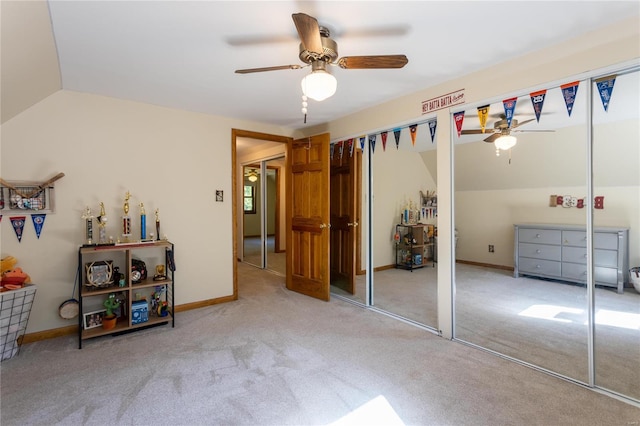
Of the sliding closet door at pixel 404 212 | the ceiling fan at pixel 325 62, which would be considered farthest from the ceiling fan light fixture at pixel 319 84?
the sliding closet door at pixel 404 212

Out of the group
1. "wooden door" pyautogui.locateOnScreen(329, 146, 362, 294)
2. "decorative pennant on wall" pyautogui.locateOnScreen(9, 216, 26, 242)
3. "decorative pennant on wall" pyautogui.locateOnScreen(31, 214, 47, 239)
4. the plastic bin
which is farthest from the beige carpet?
"decorative pennant on wall" pyautogui.locateOnScreen(9, 216, 26, 242)

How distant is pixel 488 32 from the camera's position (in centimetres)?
201

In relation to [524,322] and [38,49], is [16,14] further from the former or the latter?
[524,322]

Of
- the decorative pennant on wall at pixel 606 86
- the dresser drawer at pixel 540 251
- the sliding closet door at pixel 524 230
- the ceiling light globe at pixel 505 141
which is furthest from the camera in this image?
the dresser drawer at pixel 540 251

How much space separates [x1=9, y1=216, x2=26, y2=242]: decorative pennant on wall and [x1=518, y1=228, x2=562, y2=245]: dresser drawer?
6.28 metres

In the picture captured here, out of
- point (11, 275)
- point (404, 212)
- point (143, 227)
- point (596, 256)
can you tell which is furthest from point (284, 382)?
point (596, 256)

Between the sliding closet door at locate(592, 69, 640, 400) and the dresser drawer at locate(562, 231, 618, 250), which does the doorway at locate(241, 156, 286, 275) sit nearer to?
the sliding closet door at locate(592, 69, 640, 400)

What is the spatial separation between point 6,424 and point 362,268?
428 cm

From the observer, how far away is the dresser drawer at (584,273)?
13.5 ft

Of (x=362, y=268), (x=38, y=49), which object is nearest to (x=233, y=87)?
(x=38, y=49)

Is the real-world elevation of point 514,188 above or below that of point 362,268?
above

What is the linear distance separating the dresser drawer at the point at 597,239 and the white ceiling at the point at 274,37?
323cm

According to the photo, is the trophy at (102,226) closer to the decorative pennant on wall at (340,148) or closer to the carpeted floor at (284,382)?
the carpeted floor at (284,382)

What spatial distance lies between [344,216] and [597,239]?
3499 mm
